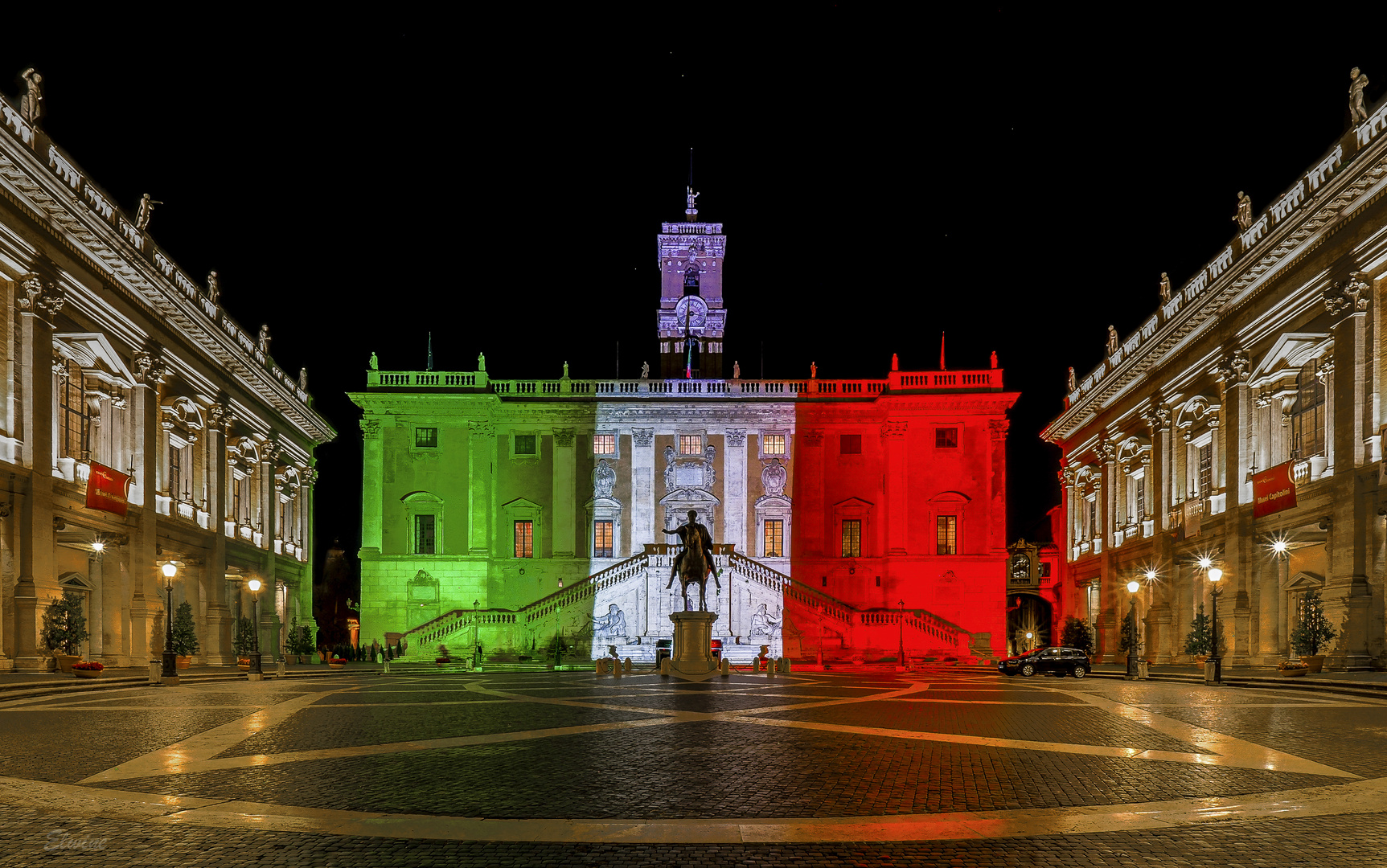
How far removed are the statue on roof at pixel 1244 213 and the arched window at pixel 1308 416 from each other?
229 inches

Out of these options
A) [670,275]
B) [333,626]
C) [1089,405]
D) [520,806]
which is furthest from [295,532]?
[520,806]

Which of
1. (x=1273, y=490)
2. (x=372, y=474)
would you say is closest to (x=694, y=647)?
(x=1273, y=490)

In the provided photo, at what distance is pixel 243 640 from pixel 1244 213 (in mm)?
43052

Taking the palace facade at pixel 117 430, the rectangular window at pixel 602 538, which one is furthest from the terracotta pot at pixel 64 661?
the rectangular window at pixel 602 538

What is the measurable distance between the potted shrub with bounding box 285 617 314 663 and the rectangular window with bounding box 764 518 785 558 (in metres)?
25.3

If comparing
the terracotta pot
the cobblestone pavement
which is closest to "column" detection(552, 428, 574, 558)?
the terracotta pot

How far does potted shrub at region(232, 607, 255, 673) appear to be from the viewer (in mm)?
49312

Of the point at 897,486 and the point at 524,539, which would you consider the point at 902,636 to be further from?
the point at 524,539

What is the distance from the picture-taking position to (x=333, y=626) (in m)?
81.1

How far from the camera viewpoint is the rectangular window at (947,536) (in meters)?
65.9

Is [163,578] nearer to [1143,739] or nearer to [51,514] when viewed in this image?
[51,514]

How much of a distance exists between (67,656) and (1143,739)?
28.2 meters

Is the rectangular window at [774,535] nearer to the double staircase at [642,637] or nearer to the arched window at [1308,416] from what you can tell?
the double staircase at [642,637]

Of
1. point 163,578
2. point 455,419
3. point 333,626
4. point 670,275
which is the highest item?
point 670,275
